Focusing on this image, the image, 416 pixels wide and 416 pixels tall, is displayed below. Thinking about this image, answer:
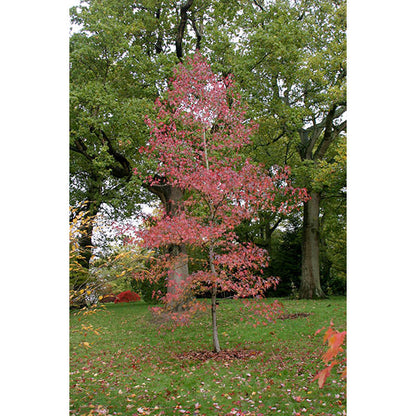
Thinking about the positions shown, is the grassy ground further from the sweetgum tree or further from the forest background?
the sweetgum tree

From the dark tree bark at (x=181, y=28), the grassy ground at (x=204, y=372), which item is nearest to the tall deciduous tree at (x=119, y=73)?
the dark tree bark at (x=181, y=28)

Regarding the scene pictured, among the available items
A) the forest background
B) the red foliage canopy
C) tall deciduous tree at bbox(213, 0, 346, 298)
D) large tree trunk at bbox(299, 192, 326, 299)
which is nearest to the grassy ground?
the forest background

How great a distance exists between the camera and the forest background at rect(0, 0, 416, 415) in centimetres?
116

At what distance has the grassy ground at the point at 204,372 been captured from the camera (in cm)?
297

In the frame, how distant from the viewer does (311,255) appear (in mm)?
8922

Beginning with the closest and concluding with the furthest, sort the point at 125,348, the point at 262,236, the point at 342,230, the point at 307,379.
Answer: the point at 307,379 → the point at 125,348 → the point at 342,230 → the point at 262,236

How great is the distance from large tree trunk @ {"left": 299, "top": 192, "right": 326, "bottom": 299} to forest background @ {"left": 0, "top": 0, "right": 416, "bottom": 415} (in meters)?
7.92

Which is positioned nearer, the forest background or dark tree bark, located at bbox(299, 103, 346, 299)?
the forest background

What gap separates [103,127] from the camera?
6.30m
